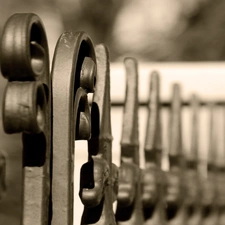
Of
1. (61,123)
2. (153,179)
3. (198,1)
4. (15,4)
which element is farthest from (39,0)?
(61,123)

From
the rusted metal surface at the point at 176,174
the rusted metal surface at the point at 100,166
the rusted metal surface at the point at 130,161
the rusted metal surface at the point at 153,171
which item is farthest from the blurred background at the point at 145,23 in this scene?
the rusted metal surface at the point at 100,166

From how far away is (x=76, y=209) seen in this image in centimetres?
269

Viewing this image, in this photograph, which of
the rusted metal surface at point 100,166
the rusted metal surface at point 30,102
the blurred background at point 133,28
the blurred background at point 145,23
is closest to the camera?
the rusted metal surface at point 30,102

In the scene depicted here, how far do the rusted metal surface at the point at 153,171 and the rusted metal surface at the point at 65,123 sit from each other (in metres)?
0.75

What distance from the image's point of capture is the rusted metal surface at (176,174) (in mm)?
2269

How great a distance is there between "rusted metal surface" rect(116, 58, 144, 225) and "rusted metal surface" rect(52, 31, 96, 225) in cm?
49

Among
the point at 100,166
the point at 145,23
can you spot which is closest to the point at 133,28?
the point at 145,23

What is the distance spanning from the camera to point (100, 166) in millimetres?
1325

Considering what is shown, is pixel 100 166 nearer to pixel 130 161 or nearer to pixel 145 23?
pixel 130 161

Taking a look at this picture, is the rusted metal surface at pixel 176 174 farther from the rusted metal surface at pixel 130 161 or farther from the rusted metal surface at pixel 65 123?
the rusted metal surface at pixel 65 123

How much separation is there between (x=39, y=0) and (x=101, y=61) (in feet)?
23.5

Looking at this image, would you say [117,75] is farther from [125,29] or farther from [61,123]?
[125,29]

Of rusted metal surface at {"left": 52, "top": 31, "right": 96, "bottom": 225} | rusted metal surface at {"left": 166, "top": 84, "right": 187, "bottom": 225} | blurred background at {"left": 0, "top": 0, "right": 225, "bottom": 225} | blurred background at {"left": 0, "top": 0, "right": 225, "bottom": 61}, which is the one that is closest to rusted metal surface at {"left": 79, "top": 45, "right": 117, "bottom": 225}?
rusted metal surface at {"left": 52, "top": 31, "right": 96, "bottom": 225}

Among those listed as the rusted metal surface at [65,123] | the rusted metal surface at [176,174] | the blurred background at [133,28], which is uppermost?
the blurred background at [133,28]
